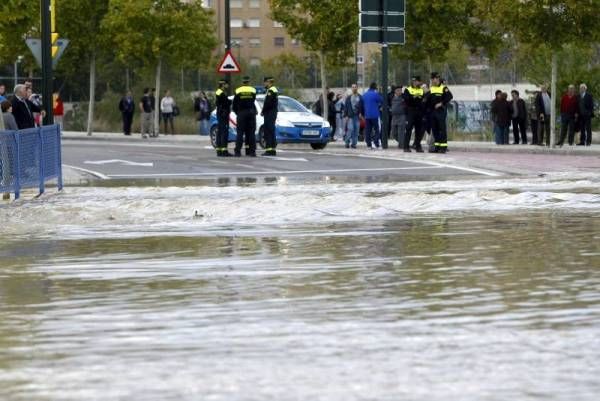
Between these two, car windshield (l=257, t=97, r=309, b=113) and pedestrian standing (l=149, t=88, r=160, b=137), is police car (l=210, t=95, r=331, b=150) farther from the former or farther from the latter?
pedestrian standing (l=149, t=88, r=160, b=137)

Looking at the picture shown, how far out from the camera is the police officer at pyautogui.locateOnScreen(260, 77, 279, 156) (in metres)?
37.1

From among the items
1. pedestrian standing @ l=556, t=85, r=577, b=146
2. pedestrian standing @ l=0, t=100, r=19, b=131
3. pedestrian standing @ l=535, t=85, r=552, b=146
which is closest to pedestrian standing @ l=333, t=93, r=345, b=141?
pedestrian standing @ l=535, t=85, r=552, b=146

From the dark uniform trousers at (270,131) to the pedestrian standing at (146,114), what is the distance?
17.9 m

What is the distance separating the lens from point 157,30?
202ft

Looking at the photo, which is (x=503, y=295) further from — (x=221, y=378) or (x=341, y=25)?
(x=341, y=25)

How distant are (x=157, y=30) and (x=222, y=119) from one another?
958 inches

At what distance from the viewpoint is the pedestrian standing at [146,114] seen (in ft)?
181

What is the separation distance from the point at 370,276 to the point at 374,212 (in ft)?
22.3

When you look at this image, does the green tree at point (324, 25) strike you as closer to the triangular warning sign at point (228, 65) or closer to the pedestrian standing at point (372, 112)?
the triangular warning sign at point (228, 65)

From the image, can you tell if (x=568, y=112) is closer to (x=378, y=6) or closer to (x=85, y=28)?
(x=378, y=6)


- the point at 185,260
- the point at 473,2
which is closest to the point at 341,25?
the point at 473,2

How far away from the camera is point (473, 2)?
171 ft

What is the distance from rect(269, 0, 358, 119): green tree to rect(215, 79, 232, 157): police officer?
58.4 feet

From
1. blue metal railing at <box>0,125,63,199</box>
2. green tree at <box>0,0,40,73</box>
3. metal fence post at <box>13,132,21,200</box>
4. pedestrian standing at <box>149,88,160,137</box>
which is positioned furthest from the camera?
pedestrian standing at <box>149,88,160,137</box>
